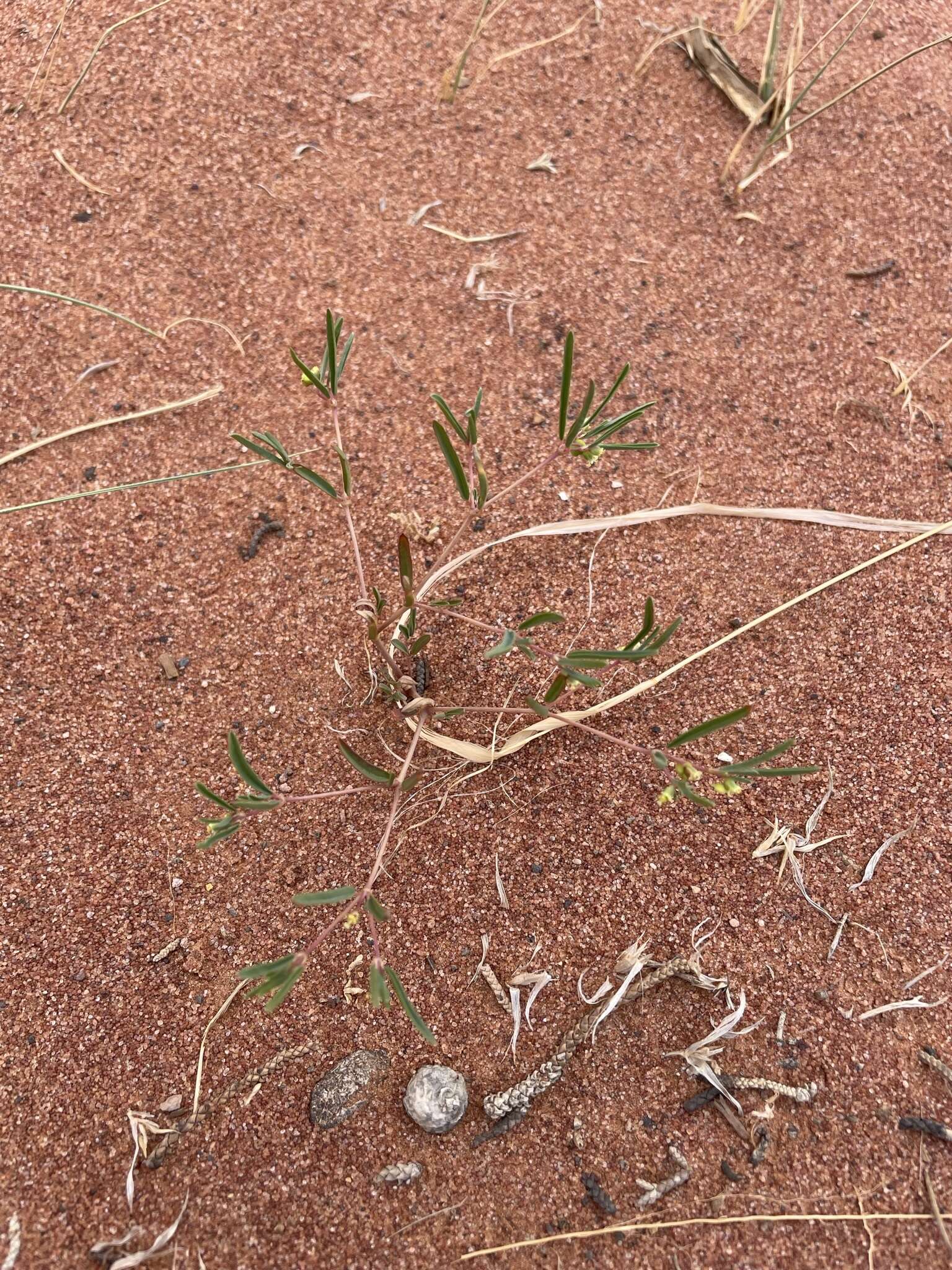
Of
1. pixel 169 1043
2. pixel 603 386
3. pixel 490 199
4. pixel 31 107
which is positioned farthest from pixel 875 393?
pixel 31 107

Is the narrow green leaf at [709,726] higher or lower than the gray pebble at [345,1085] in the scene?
higher

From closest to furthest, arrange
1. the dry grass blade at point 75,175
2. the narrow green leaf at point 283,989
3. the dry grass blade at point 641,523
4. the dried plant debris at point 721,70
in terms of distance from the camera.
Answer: the narrow green leaf at point 283,989 < the dry grass blade at point 641,523 < the dry grass blade at point 75,175 < the dried plant debris at point 721,70

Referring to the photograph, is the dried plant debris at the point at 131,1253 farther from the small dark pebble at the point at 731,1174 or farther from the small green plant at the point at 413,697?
the small dark pebble at the point at 731,1174

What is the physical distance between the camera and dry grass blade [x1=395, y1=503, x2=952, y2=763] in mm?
1271

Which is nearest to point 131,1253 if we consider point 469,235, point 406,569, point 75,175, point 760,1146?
point 760,1146

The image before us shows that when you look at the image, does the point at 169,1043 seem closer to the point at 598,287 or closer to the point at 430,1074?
the point at 430,1074

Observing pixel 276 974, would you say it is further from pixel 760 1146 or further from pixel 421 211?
pixel 421 211

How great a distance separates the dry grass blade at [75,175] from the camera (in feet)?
5.99

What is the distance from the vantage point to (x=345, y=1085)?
109 cm

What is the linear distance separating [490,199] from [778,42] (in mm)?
861

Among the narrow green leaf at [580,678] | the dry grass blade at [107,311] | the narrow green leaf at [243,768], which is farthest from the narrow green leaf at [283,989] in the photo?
the dry grass blade at [107,311]

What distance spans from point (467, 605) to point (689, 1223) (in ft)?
2.89

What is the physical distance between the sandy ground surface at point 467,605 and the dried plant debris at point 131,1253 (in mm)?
17

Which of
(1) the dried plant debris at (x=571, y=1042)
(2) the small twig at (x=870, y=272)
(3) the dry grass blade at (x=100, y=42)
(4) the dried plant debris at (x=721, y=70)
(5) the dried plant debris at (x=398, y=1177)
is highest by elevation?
(3) the dry grass blade at (x=100, y=42)
